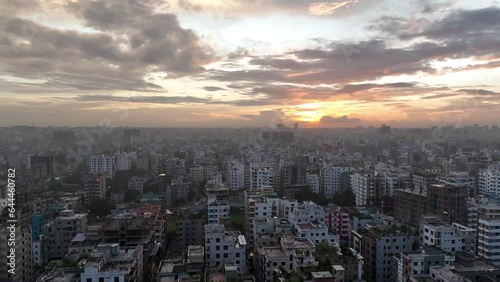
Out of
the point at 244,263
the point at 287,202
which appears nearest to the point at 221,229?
the point at 244,263

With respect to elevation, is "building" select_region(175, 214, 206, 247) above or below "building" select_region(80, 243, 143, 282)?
below

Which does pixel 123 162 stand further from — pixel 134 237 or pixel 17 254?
pixel 17 254

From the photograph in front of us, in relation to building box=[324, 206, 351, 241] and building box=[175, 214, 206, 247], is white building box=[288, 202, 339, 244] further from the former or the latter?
building box=[175, 214, 206, 247]

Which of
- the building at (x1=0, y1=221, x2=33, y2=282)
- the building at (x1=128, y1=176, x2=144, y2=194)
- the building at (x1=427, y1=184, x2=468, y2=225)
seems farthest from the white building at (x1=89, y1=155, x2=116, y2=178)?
the building at (x1=427, y1=184, x2=468, y2=225)

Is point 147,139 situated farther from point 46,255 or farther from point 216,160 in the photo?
point 46,255

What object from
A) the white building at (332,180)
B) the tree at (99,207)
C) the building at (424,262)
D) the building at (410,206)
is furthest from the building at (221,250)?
the white building at (332,180)

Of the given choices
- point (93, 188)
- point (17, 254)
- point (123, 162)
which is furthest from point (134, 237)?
point (123, 162)
